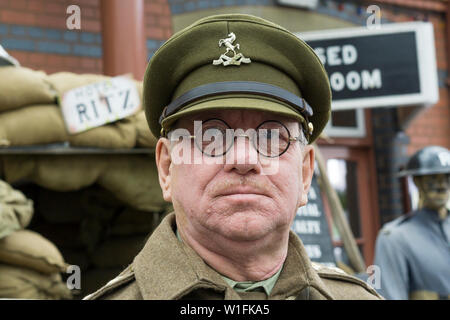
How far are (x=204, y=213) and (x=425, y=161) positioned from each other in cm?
276

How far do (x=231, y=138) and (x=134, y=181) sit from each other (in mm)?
2007

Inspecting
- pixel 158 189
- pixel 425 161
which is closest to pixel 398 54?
pixel 425 161

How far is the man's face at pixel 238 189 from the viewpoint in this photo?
104 centimetres

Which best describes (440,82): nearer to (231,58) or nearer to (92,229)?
(92,229)

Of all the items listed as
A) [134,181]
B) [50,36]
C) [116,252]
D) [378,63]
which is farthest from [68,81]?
[378,63]

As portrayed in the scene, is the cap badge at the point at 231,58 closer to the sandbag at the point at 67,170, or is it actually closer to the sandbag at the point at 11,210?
the sandbag at the point at 11,210

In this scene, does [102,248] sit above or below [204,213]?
below

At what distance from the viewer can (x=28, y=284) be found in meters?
2.83

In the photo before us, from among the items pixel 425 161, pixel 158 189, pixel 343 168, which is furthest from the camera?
pixel 343 168

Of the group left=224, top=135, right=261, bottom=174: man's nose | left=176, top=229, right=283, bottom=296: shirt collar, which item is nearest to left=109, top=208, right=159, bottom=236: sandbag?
left=176, top=229, right=283, bottom=296: shirt collar

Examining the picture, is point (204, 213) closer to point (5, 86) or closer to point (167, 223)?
point (167, 223)

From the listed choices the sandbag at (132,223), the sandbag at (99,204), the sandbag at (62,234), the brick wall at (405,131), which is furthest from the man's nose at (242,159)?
the brick wall at (405,131)
